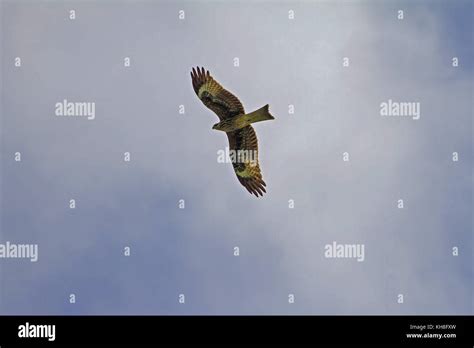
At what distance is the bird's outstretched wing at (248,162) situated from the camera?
92.0 ft

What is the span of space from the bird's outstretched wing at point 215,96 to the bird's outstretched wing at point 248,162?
2.73 ft

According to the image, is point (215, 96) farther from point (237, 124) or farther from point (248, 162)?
point (248, 162)

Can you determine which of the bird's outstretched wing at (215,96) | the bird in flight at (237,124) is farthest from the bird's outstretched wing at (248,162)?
the bird's outstretched wing at (215,96)

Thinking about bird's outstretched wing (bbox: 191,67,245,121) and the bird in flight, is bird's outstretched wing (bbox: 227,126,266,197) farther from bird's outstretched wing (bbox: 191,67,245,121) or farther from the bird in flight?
bird's outstretched wing (bbox: 191,67,245,121)

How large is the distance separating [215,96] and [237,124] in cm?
110

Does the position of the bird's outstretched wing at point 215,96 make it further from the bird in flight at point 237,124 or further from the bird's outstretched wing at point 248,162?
the bird's outstretched wing at point 248,162

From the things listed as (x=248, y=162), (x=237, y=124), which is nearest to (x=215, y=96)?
(x=237, y=124)

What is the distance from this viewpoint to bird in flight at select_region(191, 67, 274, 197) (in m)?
27.2

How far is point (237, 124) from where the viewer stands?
27406 millimetres

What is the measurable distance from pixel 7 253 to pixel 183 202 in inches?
239

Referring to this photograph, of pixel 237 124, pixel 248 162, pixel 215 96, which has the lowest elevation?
pixel 248 162
